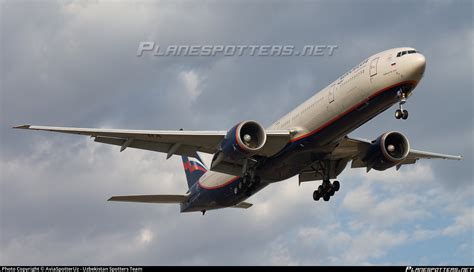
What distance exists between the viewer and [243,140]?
4153 centimetres

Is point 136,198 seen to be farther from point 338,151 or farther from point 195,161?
point 338,151

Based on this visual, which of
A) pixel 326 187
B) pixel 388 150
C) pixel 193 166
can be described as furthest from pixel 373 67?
pixel 193 166

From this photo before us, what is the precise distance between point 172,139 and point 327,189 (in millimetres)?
10272

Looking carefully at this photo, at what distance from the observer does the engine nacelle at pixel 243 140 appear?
134ft

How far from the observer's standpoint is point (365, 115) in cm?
3975

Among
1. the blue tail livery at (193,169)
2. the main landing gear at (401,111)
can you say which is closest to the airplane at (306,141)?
the main landing gear at (401,111)

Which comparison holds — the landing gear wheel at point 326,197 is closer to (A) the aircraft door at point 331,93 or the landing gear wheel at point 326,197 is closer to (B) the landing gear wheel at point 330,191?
(B) the landing gear wheel at point 330,191

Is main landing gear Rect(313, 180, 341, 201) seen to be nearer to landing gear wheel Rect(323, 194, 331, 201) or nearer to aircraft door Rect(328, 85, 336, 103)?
landing gear wheel Rect(323, 194, 331, 201)

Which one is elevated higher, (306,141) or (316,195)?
(306,141)

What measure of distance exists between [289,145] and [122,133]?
9032mm

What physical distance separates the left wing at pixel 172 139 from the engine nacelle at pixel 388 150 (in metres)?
6.63

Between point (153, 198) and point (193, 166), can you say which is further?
point (193, 166)

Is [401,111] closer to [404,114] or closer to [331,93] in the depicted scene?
[404,114]

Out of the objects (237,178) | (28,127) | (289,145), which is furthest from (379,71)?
(28,127)
